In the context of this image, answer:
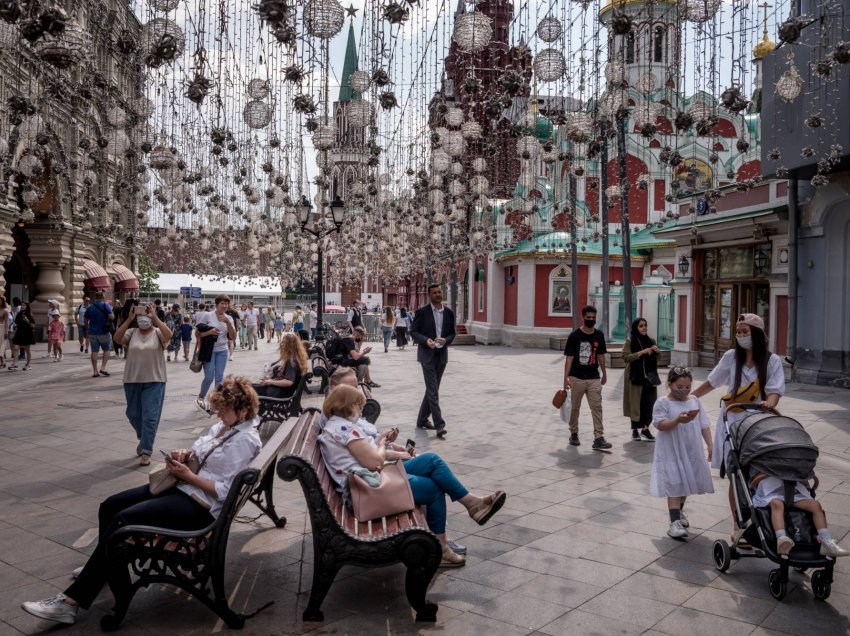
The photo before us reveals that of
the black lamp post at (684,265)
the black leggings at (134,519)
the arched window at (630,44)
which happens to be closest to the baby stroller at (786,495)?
the arched window at (630,44)

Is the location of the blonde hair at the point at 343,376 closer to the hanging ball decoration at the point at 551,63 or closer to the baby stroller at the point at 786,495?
the baby stroller at the point at 786,495

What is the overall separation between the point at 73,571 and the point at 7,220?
69.4 ft

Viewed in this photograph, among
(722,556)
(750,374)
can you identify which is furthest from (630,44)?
(722,556)

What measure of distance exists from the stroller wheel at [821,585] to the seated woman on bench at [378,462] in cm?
196

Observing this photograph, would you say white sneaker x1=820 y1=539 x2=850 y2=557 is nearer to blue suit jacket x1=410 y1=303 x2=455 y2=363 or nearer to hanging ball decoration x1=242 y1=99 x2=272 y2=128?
blue suit jacket x1=410 y1=303 x2=455 y2=363

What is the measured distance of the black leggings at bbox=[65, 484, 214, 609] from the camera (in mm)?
3920

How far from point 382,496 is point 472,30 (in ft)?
16.8

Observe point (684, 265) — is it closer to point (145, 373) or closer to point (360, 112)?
point (360, 112)

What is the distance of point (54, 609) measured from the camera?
12.7 feet

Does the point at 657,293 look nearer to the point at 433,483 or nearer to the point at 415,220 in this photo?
the point at 415,220

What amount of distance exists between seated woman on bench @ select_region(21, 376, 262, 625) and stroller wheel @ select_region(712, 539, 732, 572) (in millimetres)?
3180

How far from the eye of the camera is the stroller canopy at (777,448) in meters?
4.47

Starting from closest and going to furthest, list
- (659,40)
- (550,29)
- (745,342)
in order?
(745,342), (550,29), (659,40)

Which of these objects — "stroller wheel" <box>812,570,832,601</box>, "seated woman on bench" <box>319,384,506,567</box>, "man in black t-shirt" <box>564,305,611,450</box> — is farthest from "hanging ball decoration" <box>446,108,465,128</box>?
"stroller wheel" <box>812,570,832,601</box>
